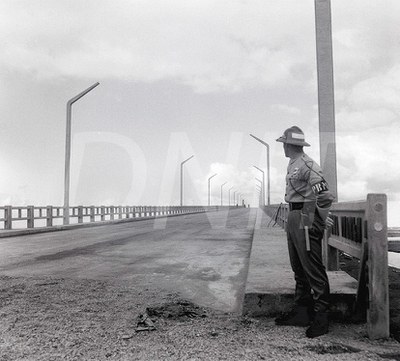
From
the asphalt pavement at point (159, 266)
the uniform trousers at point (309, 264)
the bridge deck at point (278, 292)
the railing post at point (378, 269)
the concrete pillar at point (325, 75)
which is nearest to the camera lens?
the railing post at point (378, 269)

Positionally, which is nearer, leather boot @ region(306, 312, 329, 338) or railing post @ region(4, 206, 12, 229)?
leather boot @ region(306, 312, 329, 338)

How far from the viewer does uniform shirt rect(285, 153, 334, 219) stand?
4.09m

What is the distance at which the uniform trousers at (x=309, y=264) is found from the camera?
4066mm

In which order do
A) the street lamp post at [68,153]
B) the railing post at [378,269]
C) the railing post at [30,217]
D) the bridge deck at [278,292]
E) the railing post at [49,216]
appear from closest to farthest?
the railing post at [378,269] → the bridge deck at [278,292] → the railing post at [30,217] → the railing post at [49,216] → the street lamp post at [68,153]

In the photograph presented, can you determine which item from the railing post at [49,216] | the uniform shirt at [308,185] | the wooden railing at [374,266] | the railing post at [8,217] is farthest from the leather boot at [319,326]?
the railing post at [49,216]

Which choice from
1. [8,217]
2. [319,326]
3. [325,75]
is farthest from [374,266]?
[8,217]

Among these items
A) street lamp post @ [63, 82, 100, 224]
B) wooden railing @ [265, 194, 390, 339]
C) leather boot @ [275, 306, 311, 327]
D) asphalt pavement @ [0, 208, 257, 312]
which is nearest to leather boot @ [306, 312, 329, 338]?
leather boot @ [275, 306, 311, 327]

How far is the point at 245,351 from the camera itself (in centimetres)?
351

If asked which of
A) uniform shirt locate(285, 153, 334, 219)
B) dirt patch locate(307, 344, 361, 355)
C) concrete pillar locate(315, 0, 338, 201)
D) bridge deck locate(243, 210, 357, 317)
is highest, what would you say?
concrete pillar locate(315, 0, 338, 201)

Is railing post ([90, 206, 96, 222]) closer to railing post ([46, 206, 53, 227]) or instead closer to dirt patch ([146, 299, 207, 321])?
railing post ([46, 206, 53, 227])

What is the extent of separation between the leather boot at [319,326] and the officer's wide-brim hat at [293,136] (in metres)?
1.61

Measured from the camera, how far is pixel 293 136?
4.40 meters

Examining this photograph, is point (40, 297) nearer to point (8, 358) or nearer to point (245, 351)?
point (8, 358)

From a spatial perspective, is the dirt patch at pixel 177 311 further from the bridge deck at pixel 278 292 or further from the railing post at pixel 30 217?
the railing post at pixel 30 217
